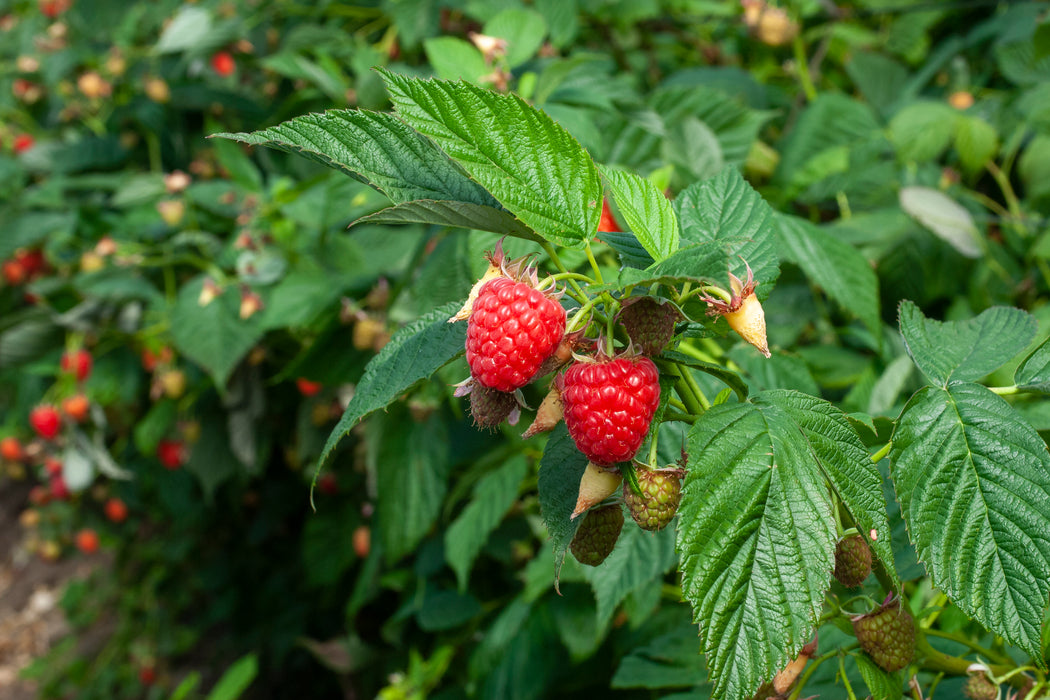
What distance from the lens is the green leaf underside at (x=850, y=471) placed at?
33cm

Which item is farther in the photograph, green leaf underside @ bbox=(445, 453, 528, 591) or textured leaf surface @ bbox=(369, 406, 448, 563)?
textured leaf surface @ bbox=(369, 406, 448, 563)

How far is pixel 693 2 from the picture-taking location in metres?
1.47

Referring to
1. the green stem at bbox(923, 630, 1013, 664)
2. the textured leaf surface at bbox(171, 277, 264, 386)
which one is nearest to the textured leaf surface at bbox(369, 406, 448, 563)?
the textured leaf surface at bbox(171, 277, 264, 386)

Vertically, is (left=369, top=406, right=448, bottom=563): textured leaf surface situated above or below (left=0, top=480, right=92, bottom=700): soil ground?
above

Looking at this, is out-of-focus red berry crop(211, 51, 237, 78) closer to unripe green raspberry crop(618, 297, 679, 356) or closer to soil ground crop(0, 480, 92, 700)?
unripe green raspberry crop(618, 297, 679, 356)

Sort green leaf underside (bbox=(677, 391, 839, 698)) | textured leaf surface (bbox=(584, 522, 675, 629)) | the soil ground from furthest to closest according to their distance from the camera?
the soil ground < textured leaf surface (bbox=(584, 522, 675, 629)) < green leaf underside (bbox=(677, 391, 839, 698))

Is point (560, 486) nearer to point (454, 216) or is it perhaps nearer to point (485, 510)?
point (454, 216)

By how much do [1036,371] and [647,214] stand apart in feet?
0.75

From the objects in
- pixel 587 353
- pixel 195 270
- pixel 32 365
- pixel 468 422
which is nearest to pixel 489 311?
pixel 587 353

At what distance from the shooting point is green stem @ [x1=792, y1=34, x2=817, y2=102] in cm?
127

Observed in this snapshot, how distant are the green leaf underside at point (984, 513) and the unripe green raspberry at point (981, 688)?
0.14m

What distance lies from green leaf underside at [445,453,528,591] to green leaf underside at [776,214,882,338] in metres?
0.38

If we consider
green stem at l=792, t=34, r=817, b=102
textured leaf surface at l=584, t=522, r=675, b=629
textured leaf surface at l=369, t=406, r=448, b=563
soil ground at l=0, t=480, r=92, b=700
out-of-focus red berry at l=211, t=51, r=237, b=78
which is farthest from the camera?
soil ground at l=0, t=480, r=92, b=700

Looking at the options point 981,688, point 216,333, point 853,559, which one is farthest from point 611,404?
point 216,333
